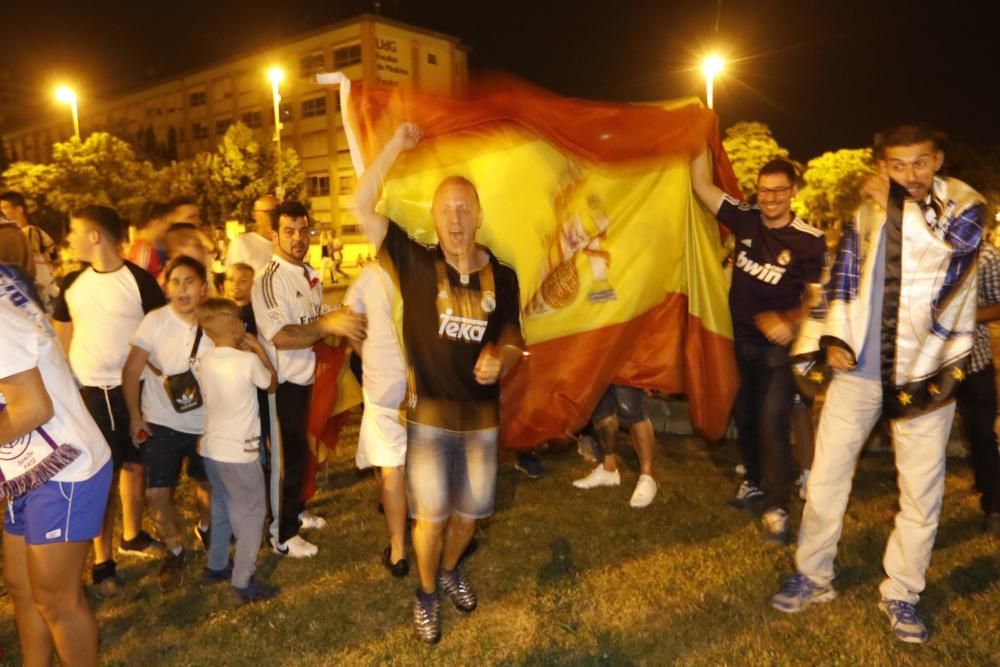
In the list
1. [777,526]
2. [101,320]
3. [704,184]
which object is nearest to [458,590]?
[777,526]

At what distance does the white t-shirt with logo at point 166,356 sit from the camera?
412 cm

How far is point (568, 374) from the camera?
487 centimetres

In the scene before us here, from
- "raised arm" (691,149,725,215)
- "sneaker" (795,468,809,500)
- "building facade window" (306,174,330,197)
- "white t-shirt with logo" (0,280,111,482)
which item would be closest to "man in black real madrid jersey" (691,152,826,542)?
"raised arm" (691,149,725,215)

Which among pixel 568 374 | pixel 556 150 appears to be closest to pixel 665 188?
pixel 556 150

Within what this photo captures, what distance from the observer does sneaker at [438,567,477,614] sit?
398 cm

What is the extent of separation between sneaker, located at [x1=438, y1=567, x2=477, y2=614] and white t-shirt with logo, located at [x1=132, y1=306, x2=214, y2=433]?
165 cm

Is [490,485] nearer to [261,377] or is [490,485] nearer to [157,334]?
[261,377]

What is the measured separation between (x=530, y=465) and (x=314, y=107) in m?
51.3

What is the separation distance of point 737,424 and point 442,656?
2758 millimetres

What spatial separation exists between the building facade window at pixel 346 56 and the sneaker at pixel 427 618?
50376 millimetres

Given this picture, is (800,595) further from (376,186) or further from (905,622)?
(376,186)

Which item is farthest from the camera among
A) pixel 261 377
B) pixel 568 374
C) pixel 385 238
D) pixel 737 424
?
pixel 737 424

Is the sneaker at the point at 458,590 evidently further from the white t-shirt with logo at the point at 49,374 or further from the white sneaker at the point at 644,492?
the white t-shirt with logo at the point at 49,374

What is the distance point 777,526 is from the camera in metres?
4.70
